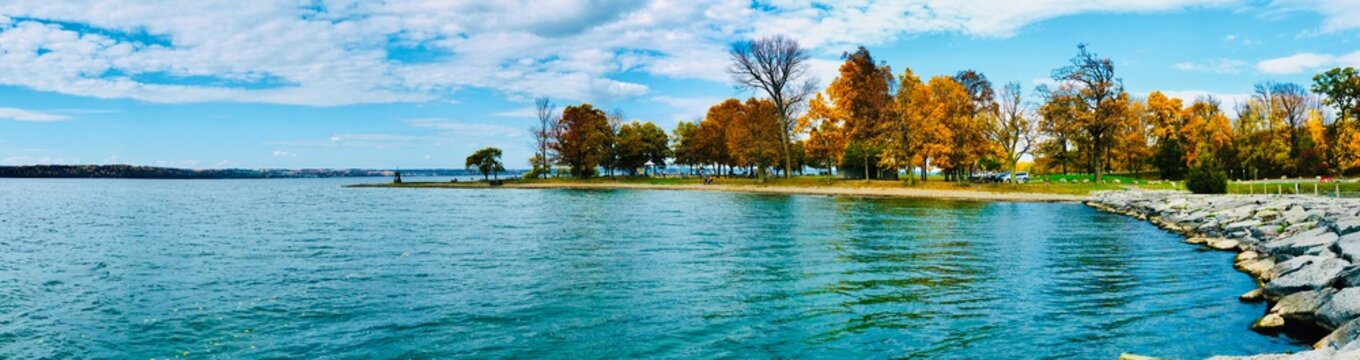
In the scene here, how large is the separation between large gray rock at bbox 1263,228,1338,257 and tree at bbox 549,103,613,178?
95.6 meters

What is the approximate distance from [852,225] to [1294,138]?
79.9 metres

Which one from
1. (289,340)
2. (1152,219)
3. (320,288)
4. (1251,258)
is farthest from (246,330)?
(1152,219)

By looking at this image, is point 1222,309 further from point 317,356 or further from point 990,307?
point 317,356

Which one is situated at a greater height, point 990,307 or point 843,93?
point 843,93

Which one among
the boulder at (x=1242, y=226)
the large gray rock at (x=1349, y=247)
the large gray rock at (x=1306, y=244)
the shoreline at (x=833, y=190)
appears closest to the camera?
the large gray rock at (x=1349, y=247)

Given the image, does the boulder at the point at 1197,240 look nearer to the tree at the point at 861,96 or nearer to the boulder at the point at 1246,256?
the boulder at the point at 1246,256

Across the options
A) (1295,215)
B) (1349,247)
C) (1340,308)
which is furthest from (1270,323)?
(1295,215)

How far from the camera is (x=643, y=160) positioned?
123 m

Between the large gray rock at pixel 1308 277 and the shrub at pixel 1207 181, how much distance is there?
1745 inches

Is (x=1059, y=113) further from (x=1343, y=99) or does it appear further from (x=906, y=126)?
(x=1343, y=99)

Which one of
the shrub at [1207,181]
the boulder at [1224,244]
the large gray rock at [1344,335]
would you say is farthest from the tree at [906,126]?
the large gray rock at [1344,335]

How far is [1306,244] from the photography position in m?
18.5

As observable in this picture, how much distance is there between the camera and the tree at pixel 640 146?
384ft

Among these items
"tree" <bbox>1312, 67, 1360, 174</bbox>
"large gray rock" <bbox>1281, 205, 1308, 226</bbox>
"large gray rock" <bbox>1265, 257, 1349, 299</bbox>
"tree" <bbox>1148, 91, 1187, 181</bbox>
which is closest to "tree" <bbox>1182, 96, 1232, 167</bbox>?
"tree" <bbox>1148, 91, 1187, 181</bbox>
